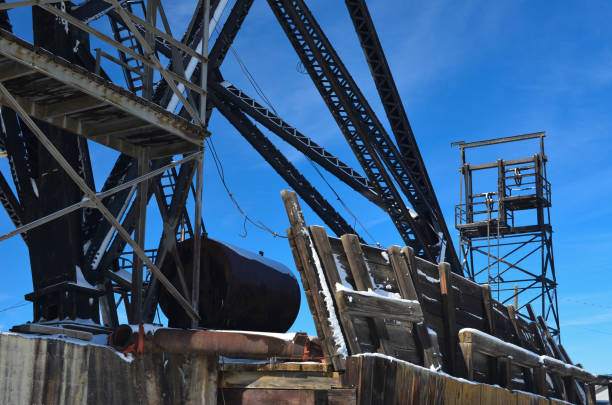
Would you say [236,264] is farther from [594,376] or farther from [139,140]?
[594,376]

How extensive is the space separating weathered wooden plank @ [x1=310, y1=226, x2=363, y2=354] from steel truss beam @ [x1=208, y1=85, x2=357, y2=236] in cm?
1527

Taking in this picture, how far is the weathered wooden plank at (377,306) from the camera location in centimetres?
741

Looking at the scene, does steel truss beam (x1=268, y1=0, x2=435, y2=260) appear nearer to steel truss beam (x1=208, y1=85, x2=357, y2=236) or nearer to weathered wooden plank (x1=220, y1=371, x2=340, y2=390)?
steel truss beam (x1=208, y1=85, x2=357, y2=236)

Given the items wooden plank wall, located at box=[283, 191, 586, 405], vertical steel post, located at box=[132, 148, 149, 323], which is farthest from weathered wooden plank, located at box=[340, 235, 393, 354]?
vertical steel post, located at box=[132, 148, 149, 323]

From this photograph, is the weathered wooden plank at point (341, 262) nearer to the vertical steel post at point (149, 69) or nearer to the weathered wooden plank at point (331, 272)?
the weathered wooden plank at point (331, 272)

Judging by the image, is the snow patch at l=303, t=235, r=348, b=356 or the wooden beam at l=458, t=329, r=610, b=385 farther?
the wooden beam at l=458, t=329, r=610, b=385

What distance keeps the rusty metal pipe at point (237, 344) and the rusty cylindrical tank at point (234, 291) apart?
3568 mm

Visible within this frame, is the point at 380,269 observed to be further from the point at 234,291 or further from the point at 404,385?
the point at 234,291

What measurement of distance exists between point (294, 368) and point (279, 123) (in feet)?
52.5

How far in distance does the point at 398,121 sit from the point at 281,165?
13.9 feet

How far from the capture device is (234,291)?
11.9m

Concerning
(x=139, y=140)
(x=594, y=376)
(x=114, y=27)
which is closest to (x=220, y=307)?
(x=139, y=140)

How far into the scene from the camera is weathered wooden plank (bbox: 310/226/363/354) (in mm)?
7301

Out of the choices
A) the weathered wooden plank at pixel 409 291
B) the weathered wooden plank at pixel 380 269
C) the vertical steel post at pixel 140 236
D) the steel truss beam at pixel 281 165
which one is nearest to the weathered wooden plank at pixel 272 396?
the weathered wooden plank at pixel 380 269
